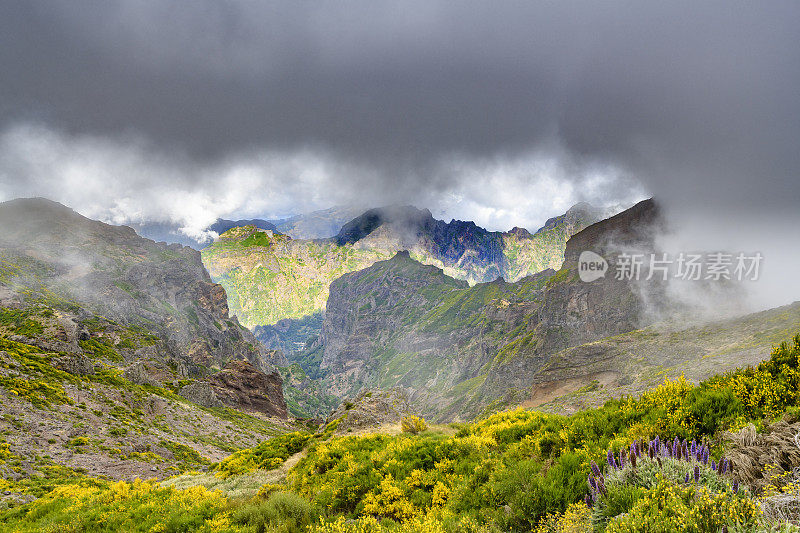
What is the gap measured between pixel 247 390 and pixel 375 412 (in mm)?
118520

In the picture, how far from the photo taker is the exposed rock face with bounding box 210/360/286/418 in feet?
398

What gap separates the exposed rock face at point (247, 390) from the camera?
121 m

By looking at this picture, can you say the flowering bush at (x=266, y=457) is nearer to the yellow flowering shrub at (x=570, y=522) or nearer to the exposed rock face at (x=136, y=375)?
the yellow flowering shrub at (x=570, y=522)

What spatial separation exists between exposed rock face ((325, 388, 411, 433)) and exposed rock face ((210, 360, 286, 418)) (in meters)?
99.9

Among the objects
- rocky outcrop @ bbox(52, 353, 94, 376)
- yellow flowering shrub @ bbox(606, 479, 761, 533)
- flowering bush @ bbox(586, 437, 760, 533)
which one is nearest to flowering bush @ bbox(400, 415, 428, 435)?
flowering bush @ bbox(586, 437, 760, 533)

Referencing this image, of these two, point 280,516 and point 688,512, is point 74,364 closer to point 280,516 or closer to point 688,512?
point 280,516

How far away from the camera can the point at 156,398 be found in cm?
7075

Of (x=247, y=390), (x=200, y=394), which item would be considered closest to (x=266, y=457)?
(x=200, y=394)

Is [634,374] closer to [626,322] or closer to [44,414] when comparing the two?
[626,322]

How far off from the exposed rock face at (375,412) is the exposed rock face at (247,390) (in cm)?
9990

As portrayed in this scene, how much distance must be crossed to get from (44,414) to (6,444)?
1262cm

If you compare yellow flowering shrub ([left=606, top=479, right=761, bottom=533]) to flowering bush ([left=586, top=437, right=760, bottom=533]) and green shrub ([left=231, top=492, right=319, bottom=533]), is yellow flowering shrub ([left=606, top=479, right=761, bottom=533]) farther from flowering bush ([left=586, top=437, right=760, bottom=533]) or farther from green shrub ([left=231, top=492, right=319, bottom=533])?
green shrub ([left=231, top=492, right=319, bottom=533])

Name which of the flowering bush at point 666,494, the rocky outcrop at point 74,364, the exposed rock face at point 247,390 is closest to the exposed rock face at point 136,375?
the rocky outcrop at point 74,364

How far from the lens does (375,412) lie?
34531mm
